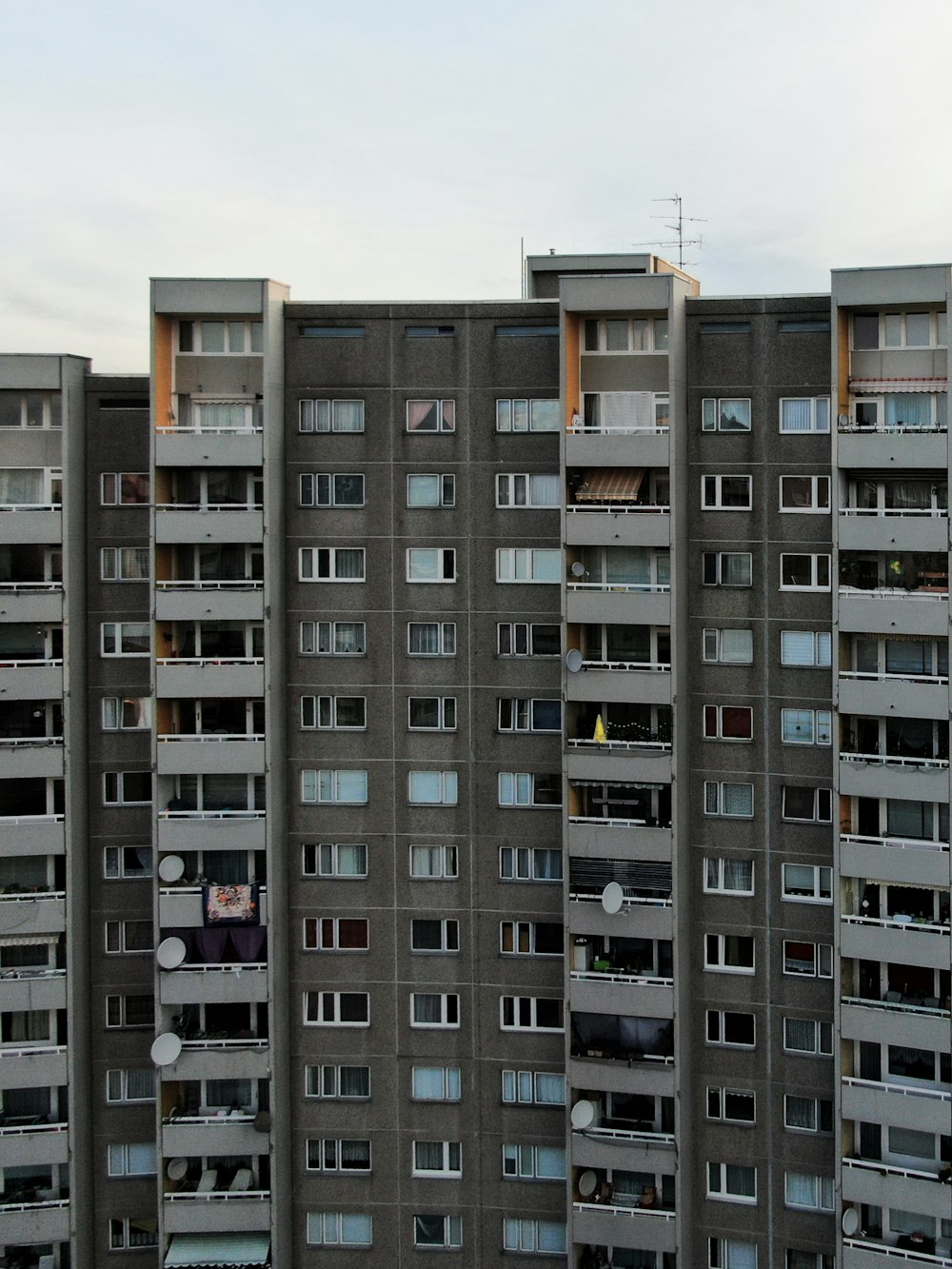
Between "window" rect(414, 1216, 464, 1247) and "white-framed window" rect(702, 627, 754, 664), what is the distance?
16.9 m

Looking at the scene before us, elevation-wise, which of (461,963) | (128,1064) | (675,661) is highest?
(675,661)

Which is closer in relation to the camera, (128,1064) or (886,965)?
(886,965)

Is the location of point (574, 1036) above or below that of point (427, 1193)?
above

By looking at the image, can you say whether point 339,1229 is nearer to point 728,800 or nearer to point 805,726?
point 728,800

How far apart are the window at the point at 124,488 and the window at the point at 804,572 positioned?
17283mm

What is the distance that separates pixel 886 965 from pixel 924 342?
15882 millimetres

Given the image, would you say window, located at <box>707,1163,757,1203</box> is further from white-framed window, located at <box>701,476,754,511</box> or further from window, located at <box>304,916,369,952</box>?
white-framed window, located at <box>701,476,754,511</box>

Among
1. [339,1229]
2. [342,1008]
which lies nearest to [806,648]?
[342,1008]

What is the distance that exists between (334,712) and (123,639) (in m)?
6.22

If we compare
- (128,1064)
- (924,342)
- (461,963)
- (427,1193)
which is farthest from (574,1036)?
(924,342)

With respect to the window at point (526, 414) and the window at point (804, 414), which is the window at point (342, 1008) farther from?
the window at point (804, 414)

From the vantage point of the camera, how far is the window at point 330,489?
3077cm

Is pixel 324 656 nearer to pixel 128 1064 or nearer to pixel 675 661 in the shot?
pixel 675 661

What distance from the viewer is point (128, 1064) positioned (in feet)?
104
